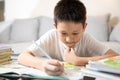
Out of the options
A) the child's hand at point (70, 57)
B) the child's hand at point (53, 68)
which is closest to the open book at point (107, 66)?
the child's hand at point (53, 68)

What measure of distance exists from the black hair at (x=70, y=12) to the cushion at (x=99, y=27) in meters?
1.14

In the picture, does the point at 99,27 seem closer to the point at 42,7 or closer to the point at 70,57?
the point at 42,7

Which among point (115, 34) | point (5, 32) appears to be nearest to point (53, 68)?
point (115, 34)

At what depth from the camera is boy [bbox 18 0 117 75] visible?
1.11 metres

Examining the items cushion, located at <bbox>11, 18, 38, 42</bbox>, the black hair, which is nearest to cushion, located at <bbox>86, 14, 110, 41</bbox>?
cushion, located at <bbox>11, 18, 38, 42</bbox>

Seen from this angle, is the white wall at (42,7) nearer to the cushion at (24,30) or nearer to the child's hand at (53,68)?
the cushion at (24,30)

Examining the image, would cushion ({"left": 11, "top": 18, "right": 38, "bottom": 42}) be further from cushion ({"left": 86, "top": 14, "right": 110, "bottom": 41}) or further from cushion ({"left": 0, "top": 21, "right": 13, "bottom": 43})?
cushion ({"left": 86, "top": 14, "right": 110, "bottom": 41})

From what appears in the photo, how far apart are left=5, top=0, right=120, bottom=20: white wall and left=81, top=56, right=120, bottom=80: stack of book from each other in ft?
5.83

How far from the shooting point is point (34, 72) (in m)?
0.97

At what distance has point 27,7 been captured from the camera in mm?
3072

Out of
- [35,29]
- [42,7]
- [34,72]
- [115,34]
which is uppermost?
[42,7]

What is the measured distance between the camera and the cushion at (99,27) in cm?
239

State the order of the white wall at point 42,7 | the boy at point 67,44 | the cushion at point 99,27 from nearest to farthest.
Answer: the boy at point 67,44, the cushion at point 99,27, the white wall at point 42,7

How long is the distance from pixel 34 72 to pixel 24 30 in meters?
1.75
